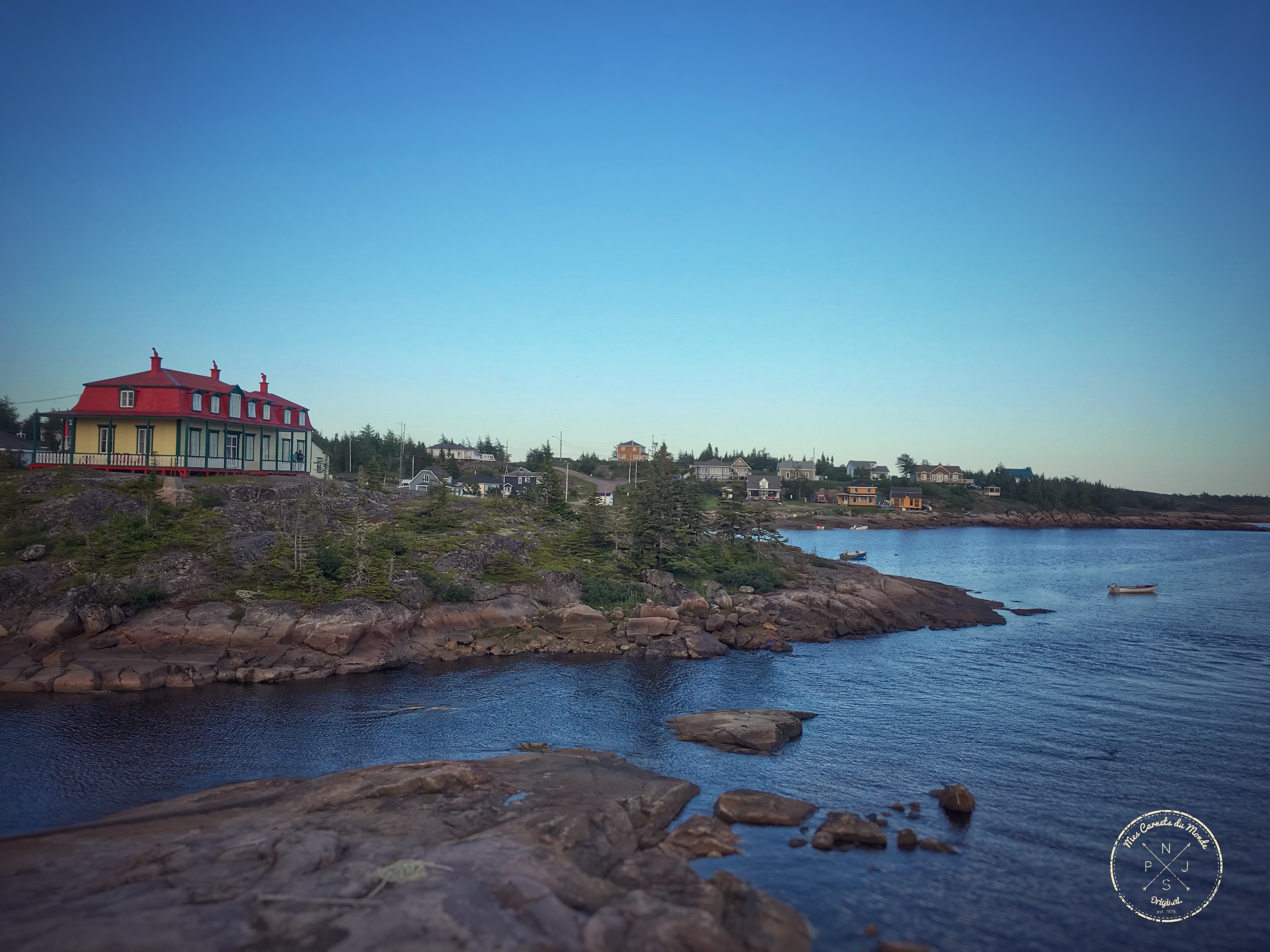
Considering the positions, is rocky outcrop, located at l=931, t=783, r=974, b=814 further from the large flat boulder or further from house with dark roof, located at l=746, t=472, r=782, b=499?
house with dark roof, located at l=746, t=472, r=782, b=499

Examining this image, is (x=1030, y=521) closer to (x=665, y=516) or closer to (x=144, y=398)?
(x=665, y=516)

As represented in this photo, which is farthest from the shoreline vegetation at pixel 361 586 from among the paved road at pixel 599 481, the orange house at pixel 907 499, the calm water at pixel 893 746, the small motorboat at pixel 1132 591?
the orange house at pixel 907 499

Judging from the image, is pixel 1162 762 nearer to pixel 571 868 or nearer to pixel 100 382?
pixel 571 868

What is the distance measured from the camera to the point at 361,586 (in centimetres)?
4247

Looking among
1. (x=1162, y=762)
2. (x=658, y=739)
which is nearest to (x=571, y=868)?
(x=658, y=739)

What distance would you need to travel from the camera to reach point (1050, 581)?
78.3 m

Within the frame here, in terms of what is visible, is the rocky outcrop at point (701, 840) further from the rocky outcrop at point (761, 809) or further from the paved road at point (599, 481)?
the paved road at point (599, 481)

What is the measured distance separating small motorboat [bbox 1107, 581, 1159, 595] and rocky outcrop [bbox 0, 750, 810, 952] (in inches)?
2483

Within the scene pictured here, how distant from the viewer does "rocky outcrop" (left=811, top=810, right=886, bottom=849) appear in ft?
67.0

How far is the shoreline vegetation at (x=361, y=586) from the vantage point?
120ft

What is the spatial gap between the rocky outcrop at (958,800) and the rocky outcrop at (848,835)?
327 centimetres

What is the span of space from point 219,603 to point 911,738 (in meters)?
35.0

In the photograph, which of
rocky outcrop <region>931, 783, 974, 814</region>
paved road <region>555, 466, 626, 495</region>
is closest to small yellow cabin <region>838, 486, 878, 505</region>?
paved road <region>555, 466, 626, 495</region>

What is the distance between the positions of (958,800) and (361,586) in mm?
32834
